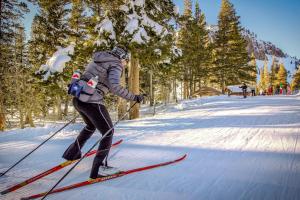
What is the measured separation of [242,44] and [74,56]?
3424 centimetres

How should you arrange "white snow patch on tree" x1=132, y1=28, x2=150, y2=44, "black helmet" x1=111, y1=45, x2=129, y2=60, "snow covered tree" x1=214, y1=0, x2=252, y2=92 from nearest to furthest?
"black helmet" x1=111, y1=45, x2=129, y2=60 < "white snow patch on tree" x1=132, y1=28, x2=150, y2=44 < "snow covered tree" x1=214, y1=0, x2=252, y2=92

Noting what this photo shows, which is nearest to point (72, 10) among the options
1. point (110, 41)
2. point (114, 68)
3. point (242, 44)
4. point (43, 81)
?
point (43, 81)

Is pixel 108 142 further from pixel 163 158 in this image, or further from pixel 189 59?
pixel 189 59

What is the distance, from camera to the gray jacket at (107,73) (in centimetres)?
372

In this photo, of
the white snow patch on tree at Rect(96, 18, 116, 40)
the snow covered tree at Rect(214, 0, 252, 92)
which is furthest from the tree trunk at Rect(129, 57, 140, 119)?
the snow covered tree at Rect(214, 0, 252, 92)

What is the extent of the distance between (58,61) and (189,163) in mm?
12374

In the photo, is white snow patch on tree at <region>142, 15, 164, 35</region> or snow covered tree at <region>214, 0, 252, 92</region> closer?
white snow patch on tree at <region>142, 15, 164, 35</region>

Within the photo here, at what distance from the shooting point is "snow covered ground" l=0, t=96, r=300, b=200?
3.32 m

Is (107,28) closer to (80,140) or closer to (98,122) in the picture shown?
(80,140)

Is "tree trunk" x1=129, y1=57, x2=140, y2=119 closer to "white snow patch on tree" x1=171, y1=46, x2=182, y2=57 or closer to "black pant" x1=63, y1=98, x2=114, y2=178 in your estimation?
"white snow patch on tree" x1=171, y1=46, x2=182, y2=57

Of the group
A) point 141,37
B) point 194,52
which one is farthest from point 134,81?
point 194,52

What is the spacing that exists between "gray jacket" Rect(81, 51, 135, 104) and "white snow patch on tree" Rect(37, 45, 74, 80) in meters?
10.8

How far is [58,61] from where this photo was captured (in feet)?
47.1

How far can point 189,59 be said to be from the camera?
36.8 metres
